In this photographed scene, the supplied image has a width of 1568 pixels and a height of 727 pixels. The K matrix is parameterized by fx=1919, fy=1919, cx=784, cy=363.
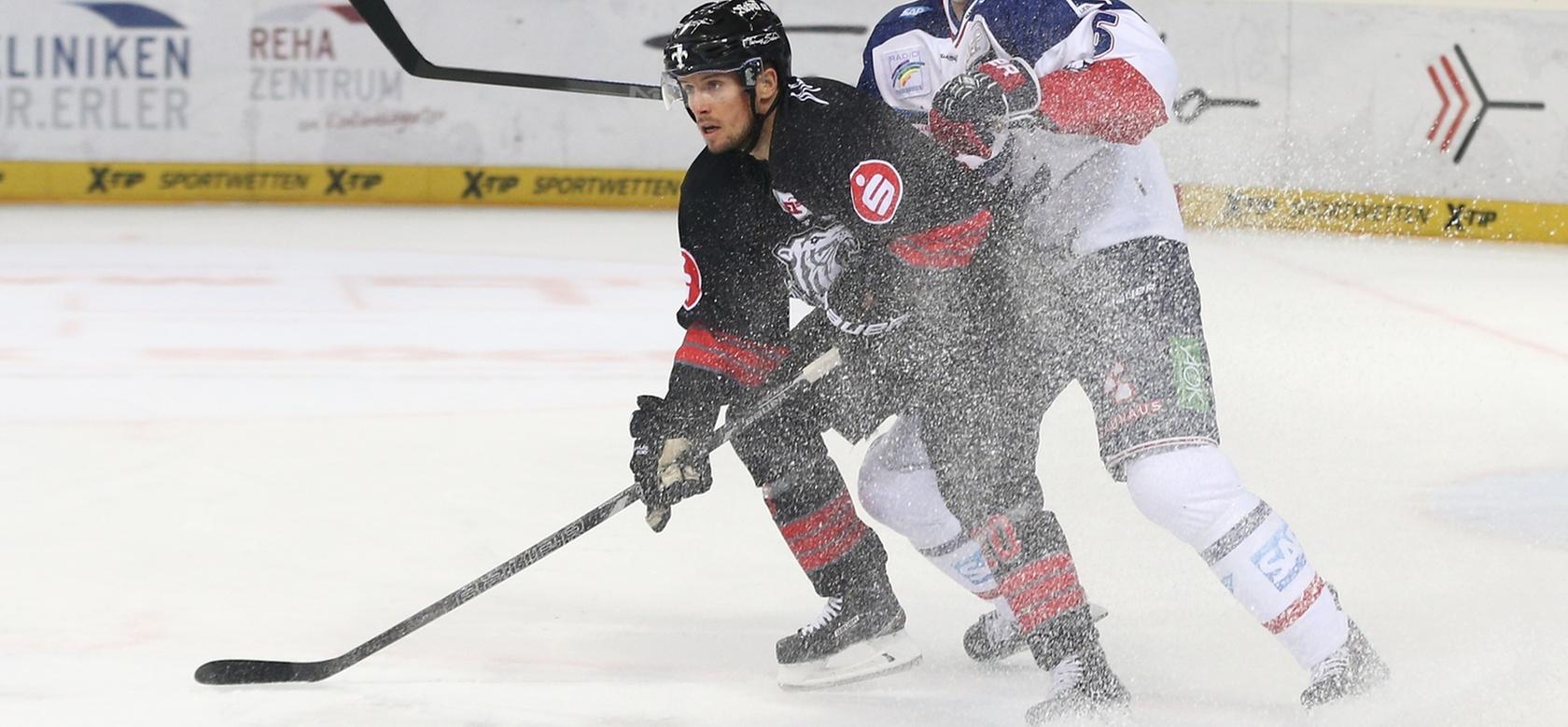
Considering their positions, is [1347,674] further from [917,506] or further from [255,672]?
[255,672]

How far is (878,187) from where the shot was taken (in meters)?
2.25

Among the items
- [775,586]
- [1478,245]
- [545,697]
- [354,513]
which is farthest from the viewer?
[1478,245]

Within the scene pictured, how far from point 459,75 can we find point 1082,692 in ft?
4.06

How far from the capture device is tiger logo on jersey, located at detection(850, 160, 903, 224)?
2.25 m

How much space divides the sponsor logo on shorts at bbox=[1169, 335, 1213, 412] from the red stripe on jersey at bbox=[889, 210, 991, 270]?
0.27 m

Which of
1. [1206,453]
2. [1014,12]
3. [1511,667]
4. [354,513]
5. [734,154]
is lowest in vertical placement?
[354,513]

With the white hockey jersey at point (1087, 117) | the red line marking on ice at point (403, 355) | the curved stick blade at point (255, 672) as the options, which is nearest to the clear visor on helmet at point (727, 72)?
the white hockey jersey at point (1087, 117)

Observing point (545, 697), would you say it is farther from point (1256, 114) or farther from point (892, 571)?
point (1256, 114)

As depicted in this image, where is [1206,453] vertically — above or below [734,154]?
below

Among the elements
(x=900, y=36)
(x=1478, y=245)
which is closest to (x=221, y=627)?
(x=900, y=36)

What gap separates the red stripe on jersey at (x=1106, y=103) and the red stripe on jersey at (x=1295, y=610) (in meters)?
0.58

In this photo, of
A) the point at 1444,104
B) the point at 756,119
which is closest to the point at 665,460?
the point at 756,119

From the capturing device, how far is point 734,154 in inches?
93.9

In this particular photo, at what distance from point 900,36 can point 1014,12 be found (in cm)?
22
